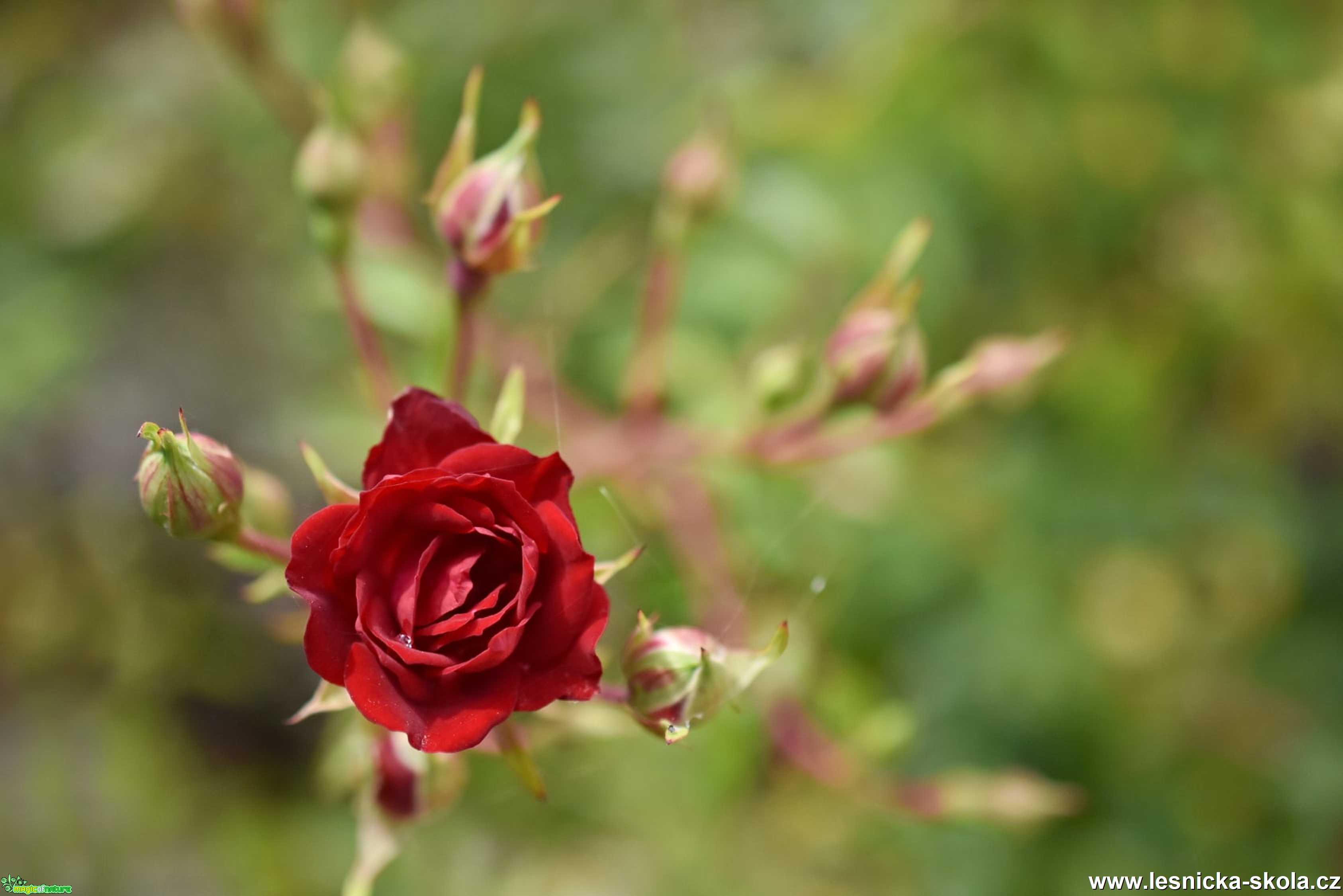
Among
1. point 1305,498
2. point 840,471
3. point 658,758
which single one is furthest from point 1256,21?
point 658,758

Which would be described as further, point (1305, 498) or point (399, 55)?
point (1305, 498)

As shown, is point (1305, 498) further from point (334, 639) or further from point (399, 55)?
point (334, 639)

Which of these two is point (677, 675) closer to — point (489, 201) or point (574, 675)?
point (574, 675)

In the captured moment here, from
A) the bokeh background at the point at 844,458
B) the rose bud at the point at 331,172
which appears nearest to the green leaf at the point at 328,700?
the rose bud at the point at 331,172

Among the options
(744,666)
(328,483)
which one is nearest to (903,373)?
(744,666)

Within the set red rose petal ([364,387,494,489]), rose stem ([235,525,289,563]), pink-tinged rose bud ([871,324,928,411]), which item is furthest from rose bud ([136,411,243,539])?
pink-tinged rose bud ([871,324,928,411])

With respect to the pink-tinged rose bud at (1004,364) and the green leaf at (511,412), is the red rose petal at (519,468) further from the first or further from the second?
the pink-tinged rose bud at (1004,364)
